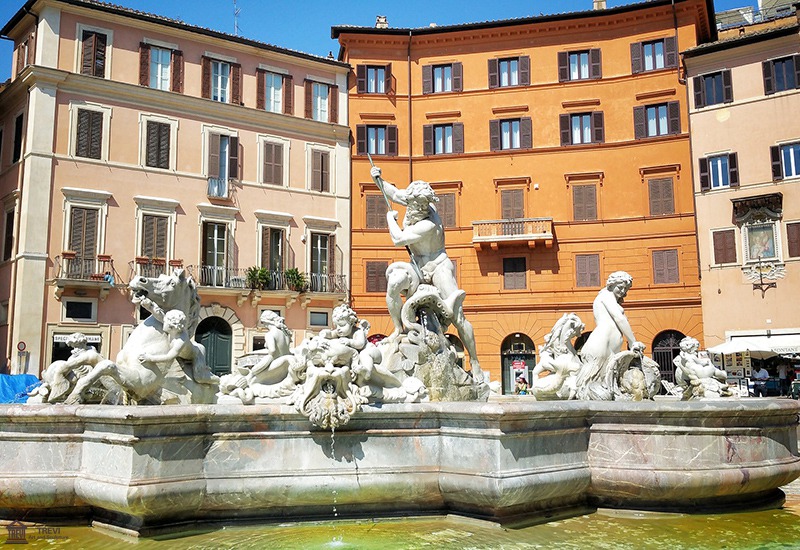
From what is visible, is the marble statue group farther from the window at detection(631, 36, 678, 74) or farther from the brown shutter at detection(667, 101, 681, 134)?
the window at detection(631, 36, 678, 74)

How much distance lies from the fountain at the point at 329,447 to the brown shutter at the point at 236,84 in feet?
91.5

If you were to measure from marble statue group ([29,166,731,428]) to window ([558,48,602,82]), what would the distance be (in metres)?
27.0

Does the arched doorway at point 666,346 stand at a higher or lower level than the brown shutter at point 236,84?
lower

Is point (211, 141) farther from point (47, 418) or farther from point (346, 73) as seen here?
point (47, 418)

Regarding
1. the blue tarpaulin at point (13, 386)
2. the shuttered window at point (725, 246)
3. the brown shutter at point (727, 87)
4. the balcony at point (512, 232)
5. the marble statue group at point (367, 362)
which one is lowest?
the blue tarpaulin at point (13, 386)

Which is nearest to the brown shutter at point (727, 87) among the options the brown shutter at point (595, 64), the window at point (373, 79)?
the brown shutter at point (595, 64)

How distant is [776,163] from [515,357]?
12985 mm

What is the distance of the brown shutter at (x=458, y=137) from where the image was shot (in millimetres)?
36562

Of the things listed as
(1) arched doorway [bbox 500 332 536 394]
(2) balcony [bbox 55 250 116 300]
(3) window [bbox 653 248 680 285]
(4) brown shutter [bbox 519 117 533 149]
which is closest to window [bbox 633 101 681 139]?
(4) brown shutter [bbox 519 117 533 149]

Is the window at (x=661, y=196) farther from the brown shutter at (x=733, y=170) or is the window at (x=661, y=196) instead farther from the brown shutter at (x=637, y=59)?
the brown shutter at (x=637, y=59)

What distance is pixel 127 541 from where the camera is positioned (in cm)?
557

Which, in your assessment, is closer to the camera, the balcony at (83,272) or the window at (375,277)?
the balcony at (83,272)

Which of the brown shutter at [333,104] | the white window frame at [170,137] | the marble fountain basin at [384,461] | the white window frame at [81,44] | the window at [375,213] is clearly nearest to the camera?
the marble fountain basin at [384,461]

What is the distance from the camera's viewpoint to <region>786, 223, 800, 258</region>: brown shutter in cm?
3023
